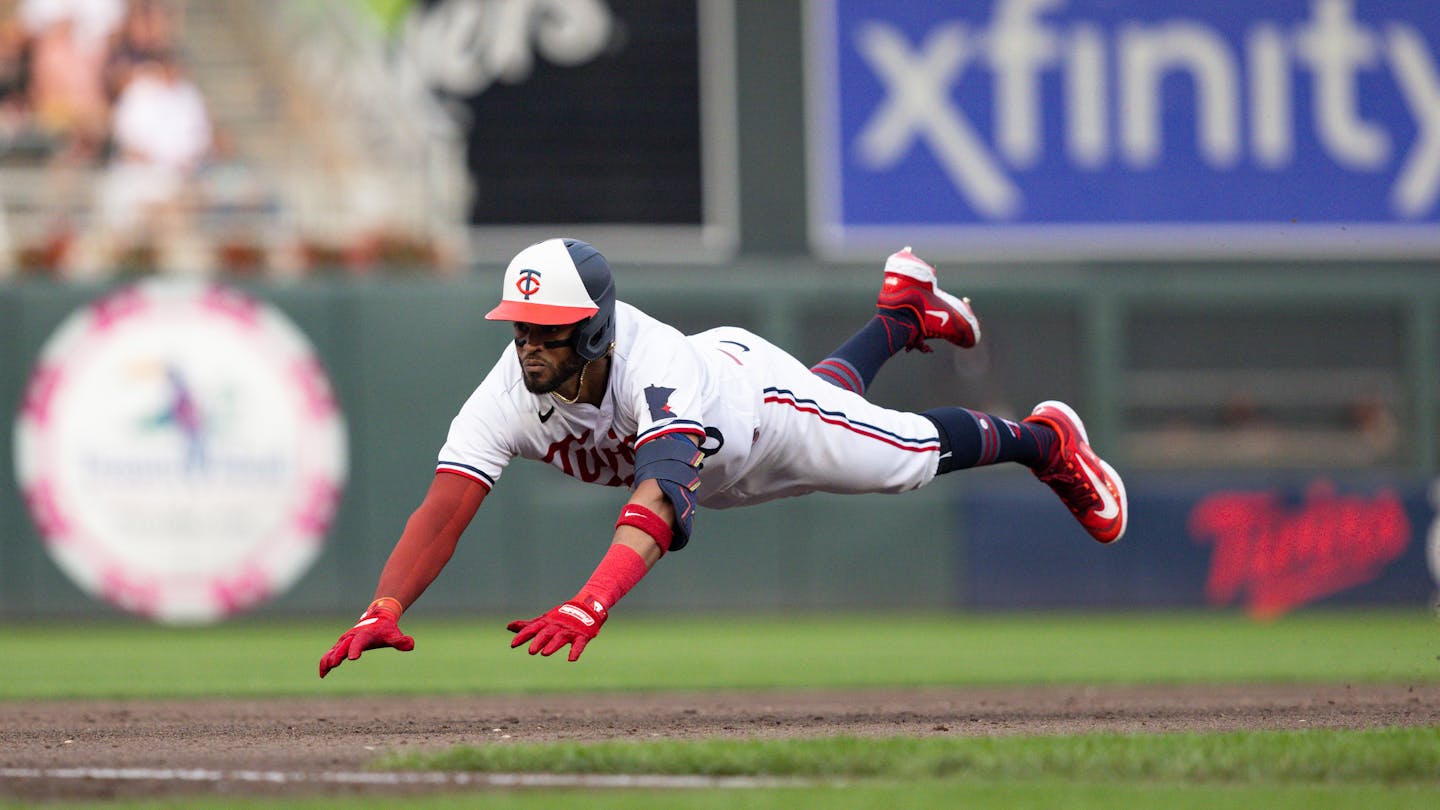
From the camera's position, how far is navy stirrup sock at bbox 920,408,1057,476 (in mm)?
6680

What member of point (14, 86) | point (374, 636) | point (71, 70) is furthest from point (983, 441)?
point (14, 86)

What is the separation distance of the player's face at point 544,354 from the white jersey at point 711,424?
0.69 feet

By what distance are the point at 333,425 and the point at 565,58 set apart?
4.15m

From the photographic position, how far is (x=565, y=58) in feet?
52.0

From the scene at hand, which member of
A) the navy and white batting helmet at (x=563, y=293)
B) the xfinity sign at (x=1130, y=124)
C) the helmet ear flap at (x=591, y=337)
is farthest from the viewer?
the xfinity sign at (x=1130, y=124)

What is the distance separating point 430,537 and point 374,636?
17.9 inches

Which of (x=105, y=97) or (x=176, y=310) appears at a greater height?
(x=105, y=97)

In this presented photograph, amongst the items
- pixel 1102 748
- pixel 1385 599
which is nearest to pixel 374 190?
pixel 1385 599

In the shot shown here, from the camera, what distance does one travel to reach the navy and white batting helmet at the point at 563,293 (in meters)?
5.57

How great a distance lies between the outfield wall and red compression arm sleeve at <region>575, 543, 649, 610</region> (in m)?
8.00

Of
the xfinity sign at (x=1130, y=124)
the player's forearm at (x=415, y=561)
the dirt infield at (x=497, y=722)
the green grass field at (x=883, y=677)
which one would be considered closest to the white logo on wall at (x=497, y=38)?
the xfinity sign at (x=1130, y=124)

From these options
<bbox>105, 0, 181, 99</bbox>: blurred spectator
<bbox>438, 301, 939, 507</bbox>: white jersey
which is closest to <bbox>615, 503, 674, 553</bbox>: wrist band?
<bbox>438, 301, 939, 507</bbox>: white jersey

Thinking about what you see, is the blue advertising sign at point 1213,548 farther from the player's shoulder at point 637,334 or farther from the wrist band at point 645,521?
the wrist band at point 645,521

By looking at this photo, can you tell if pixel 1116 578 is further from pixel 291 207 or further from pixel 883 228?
pixel 291 207
